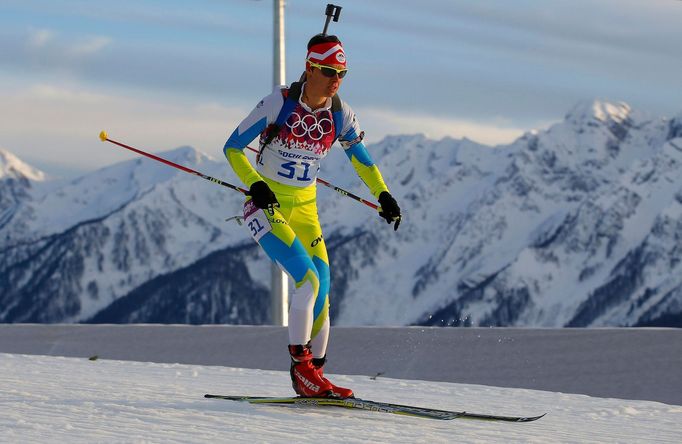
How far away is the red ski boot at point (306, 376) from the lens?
7.12 meters

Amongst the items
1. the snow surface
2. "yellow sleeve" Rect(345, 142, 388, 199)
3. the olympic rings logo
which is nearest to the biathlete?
the olympic rings logo

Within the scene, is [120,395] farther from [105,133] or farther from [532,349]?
[532,349]

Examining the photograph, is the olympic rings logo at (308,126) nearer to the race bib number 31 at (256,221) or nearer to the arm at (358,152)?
the arm at (358,152)

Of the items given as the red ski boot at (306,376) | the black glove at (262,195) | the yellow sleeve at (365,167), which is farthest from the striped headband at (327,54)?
the red ski boot at (306,376)

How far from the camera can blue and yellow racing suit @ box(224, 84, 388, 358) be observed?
7.17 meters

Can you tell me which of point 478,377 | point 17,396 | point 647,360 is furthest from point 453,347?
point 17,396

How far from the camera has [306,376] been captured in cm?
716

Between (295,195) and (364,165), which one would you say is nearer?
(295,195)

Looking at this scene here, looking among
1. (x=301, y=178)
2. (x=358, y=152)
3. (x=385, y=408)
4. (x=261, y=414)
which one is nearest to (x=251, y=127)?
(x=301, y=178)

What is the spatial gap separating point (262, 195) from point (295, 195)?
1.69ft

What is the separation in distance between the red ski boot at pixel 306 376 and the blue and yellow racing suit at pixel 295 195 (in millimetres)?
63

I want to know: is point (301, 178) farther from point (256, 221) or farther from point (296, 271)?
point (296, 271)

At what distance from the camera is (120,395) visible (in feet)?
25.4

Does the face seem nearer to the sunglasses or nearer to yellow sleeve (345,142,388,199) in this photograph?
the sunglasses
